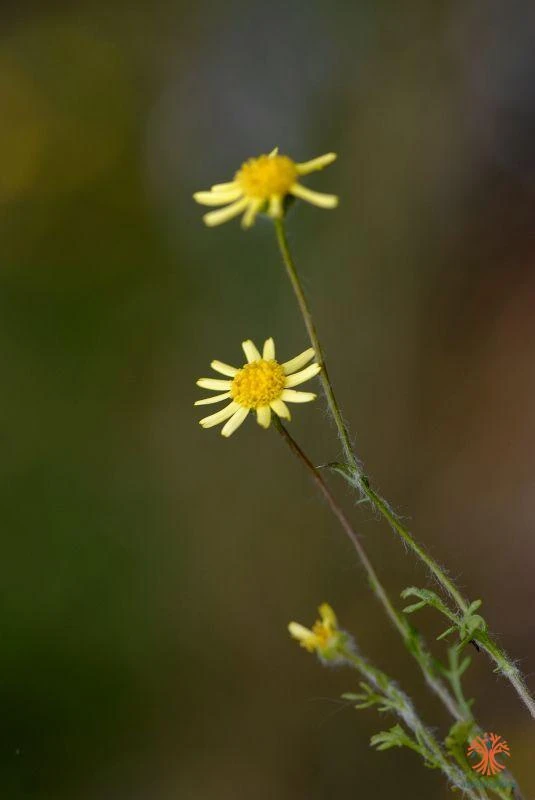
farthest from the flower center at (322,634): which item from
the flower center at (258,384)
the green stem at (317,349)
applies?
the flower center at (258,384)

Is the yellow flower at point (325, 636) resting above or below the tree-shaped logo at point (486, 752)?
above

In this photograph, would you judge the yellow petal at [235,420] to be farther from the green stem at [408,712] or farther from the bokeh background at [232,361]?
the bokeh background at [232,361]

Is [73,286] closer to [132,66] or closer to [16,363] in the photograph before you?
[16,363]

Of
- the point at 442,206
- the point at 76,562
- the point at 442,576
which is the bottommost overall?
the point at 442,576

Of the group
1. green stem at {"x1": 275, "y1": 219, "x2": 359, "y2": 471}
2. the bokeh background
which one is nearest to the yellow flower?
green stem at {"x1": 275, "y1": 219, "x2": 359, "y2": 471}

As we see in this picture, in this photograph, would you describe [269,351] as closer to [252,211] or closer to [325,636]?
[252,211]

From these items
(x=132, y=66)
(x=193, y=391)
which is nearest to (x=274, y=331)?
(x=193, y=391)
